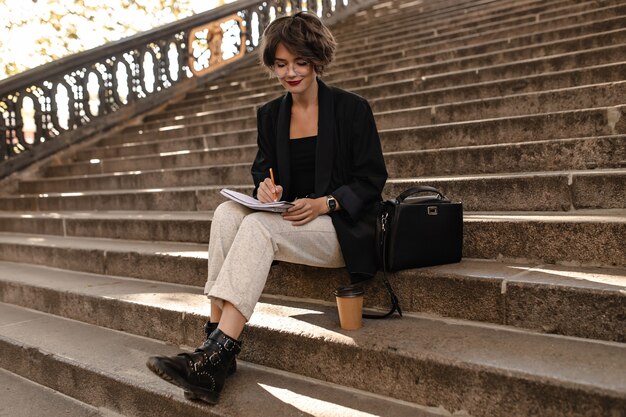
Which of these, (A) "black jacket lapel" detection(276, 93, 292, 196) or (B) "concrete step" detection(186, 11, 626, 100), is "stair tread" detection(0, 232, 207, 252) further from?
(B) "concrete step" detection(186, 11, 626, 100)

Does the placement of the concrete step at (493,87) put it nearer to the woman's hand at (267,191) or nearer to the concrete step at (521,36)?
the concrete step at (521,36)

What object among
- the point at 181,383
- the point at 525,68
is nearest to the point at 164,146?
the point at 525,68

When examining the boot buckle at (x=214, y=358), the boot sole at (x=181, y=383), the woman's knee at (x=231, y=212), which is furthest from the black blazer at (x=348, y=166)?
the boot sole at (x=181, y=383)

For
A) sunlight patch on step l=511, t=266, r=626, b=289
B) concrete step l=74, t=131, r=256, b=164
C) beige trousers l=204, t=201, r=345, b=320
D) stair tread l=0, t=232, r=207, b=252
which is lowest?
sunlight patch on step l=511, t=266, r=626, b=289

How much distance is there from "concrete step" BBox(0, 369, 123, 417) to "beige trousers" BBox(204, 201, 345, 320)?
0.98m

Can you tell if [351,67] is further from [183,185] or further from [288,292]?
[288,292]

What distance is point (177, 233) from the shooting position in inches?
164

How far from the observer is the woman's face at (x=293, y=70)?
101 inches

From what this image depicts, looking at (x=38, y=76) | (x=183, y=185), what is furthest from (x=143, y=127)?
(x=183, y=185)

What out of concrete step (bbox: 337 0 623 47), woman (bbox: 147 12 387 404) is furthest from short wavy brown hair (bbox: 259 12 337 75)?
concrete step (bbox: 337 0 623 47)

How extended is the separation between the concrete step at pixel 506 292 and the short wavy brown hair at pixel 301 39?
108cm

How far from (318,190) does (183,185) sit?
3007mm

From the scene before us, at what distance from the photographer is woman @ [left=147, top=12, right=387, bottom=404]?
7.28ft

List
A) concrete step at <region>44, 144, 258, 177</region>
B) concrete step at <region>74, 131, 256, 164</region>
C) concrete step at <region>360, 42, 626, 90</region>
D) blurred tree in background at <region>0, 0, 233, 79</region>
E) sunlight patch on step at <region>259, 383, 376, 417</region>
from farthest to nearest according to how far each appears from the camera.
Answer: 1. blurred tree in background at <region>0, 0, 233, 79</region>
2. concrete step at <region>74, 131, 256, 164</region>
3. concrete step at <region>44, 144, 258, 177</region>
4. concrete step at <region>360, 42, 626, 90</region>
5. sunlight patch on step at <region>259, 383, 376, 417</region>
